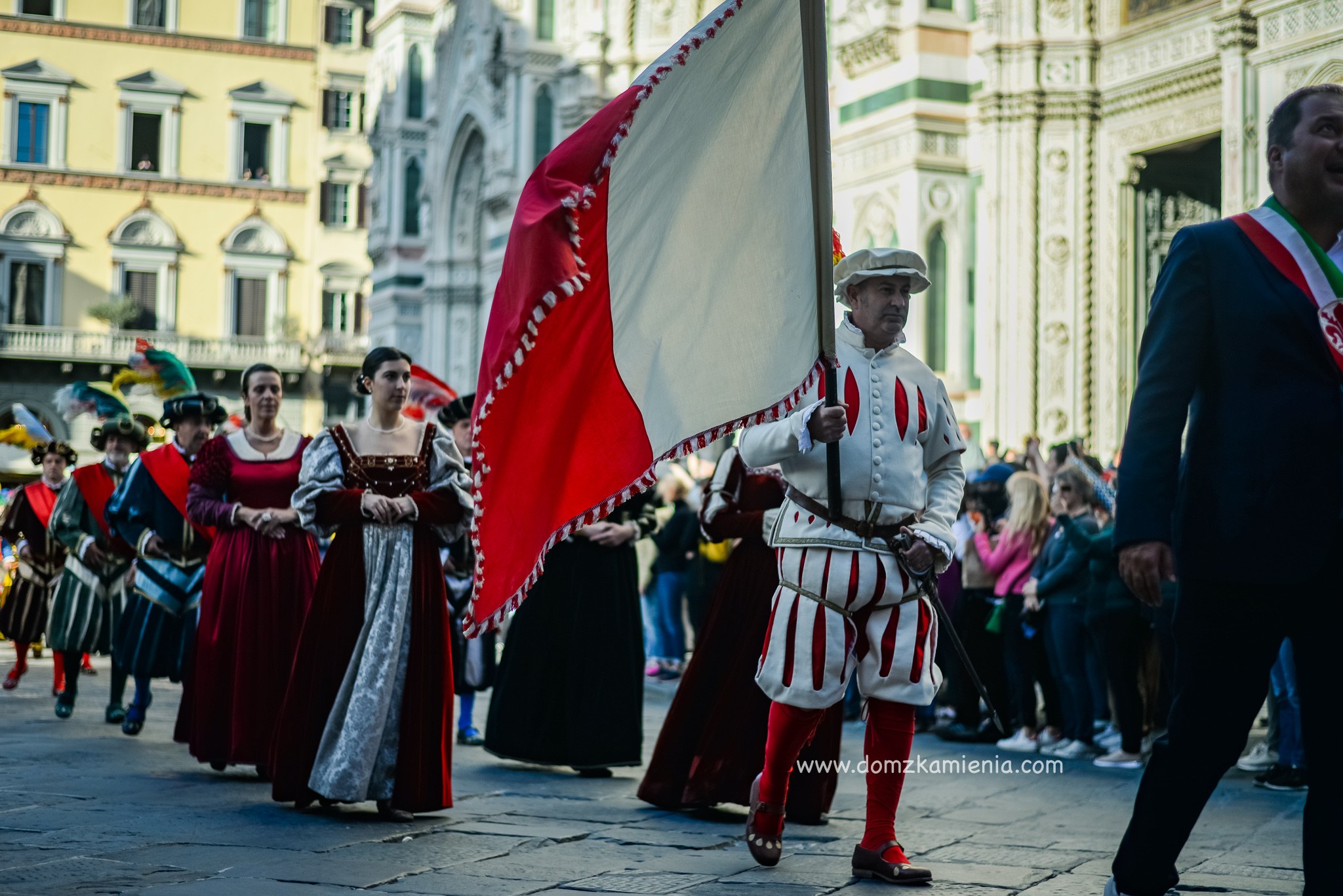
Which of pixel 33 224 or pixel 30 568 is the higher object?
pixel 33 224

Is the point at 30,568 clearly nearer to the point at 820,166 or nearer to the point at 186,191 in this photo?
the point at 820,166

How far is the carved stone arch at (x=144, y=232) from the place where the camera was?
46.4 metres

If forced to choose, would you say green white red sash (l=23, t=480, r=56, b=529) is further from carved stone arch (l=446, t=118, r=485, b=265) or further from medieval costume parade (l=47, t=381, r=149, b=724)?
carved stone arch (l=446, t=118, r=485, b=265)

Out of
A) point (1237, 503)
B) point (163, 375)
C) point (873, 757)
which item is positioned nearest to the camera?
point (1237, 503)

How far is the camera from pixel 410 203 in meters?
36.3

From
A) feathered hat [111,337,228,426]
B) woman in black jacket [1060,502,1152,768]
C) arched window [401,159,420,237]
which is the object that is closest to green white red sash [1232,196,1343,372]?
woman in black jacket [1060,502,1152,768]

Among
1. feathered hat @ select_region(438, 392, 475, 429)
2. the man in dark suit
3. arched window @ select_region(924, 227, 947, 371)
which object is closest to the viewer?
the man in dark suit

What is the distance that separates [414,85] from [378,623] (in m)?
32.3

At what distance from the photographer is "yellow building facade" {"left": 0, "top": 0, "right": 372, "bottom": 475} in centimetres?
4572

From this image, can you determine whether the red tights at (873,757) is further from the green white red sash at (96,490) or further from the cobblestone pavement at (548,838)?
the green white red sash at (96,490)

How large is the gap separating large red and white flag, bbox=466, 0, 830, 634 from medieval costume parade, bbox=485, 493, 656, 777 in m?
2.66

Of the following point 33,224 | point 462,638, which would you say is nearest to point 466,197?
point 33,224

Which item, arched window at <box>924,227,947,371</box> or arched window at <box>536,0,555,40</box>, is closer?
arched window at <box>924,227,947,371</box>

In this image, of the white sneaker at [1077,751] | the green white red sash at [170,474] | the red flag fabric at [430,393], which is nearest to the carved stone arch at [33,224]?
the red flag fabric at [430,393]
